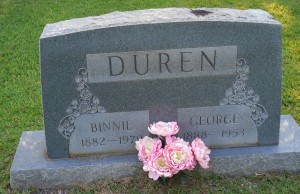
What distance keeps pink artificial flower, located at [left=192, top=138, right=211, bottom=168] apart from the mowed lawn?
220 mm

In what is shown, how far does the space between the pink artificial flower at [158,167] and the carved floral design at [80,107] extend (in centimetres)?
49

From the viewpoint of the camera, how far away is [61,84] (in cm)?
335

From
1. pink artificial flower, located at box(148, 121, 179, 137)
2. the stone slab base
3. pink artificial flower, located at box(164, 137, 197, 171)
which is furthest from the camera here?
the stone slab base

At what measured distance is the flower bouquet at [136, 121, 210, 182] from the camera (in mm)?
3250

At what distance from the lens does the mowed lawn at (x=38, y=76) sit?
11.5ft

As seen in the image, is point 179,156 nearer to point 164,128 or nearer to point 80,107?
point 164,128

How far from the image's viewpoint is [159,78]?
11.2ft

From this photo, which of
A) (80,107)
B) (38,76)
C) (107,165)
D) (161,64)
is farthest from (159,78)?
(38,76)

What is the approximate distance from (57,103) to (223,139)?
3.95ft

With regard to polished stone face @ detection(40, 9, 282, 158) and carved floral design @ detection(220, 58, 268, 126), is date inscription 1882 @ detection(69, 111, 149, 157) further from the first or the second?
carved floral design @ detection(220, 58, 268, 126)

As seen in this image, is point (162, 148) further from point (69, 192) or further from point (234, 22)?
point (234, 22)

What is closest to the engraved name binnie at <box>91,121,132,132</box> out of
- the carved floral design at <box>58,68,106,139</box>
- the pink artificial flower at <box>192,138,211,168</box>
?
the carved floral design at <box>58,68,106,139</box>

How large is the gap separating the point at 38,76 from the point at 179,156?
9.00ft

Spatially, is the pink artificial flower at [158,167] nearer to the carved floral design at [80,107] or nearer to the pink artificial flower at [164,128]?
the pink artificial flower at [164,128]
